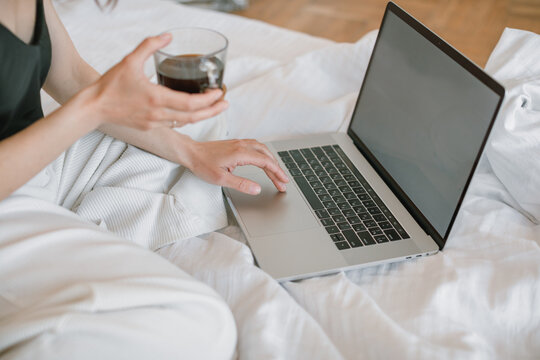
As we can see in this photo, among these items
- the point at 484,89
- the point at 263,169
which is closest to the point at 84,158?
the point at 263,169

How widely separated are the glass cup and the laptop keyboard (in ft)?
1.10

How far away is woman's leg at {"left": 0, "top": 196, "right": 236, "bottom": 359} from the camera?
0.64m

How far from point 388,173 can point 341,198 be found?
114 mm

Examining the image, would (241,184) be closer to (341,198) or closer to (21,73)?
(341,198)

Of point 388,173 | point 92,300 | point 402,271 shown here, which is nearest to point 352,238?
point 402,271

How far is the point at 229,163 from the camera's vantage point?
3.35 feet

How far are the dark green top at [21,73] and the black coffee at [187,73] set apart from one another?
0.26 meters

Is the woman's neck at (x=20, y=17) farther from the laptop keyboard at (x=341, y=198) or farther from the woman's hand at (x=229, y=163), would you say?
the laptop keyboard at (x=341, y=198)

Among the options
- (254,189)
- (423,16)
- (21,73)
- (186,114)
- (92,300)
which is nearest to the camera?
(92,300)

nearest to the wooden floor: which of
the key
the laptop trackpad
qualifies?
the laptop trackpad

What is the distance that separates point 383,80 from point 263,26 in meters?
0.75

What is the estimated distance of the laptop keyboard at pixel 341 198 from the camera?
948 mm

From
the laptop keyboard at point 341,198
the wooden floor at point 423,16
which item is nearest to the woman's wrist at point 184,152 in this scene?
the laptop keyboard at point 341,198

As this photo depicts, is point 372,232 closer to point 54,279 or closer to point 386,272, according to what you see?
point 386,272
